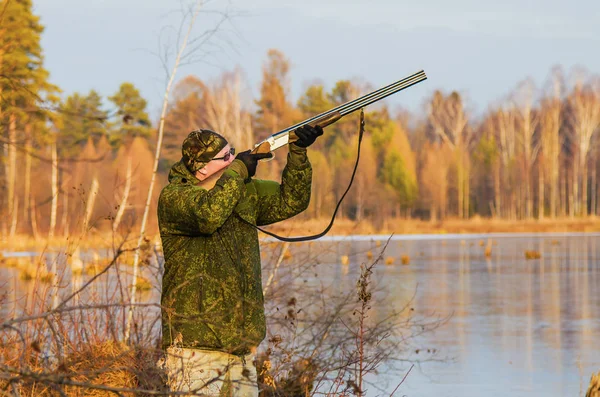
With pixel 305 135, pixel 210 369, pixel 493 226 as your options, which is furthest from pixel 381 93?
pixel 493 226

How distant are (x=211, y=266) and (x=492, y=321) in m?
11.1

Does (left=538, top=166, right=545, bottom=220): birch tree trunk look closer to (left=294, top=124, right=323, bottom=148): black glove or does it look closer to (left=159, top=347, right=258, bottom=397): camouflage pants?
(left=294, top=124, right=323, bottom=148): black glove

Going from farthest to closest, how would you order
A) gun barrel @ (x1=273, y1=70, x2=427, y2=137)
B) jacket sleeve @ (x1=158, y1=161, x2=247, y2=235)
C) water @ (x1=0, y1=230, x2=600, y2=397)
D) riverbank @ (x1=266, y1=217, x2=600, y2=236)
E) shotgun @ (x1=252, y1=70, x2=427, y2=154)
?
riverbank @ (x1=266, y1=217, x2=600, y2=236)
water @ (x1=0, y1=230, x2=600, y2=397)
gun barrel @ (x1=273, y1=70, x2=427, y2=137)
shotgun @ (x1=252, y1=70, x2=427, y2=154)
jacket sleeve @ (x1=158, y1=161, x2=247, y2=235)

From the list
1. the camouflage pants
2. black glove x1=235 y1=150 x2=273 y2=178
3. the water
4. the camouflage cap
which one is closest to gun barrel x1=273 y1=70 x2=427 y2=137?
black glove x1=235 y1=150 x2=273 y2=178

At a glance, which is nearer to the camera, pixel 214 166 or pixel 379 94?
pixel 214 166

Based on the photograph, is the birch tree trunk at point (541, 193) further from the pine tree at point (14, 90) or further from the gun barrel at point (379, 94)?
the gun barrel at point (379, 94)

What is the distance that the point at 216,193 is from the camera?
13.1 ft

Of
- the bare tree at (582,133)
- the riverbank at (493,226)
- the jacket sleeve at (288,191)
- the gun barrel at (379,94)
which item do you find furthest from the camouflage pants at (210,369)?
the bare tree at (582,133)

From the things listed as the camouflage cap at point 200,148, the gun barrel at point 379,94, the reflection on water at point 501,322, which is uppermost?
the gun barrel at point 379,94

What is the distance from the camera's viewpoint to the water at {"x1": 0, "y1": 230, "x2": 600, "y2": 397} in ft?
31.0

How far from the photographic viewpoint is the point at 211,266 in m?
4.11

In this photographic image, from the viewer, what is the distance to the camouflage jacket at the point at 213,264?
4031 mm

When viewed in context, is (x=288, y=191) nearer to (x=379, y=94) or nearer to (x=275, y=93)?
(x=379, y=94)

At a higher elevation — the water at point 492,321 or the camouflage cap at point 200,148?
the camouflage cap at point 200,148
